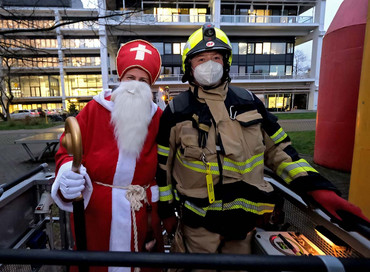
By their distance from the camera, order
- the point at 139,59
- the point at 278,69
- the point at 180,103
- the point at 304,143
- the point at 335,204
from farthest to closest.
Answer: the point at 278,69, the point at 304,143, the point at 139,59, the point at 180,103, the point at 335,204

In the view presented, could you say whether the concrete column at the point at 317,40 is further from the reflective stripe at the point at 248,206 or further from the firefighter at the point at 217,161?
the reflective stripe at the point at 248,206

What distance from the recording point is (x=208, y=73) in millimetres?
1589

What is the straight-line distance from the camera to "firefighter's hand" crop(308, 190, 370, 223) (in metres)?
1.16

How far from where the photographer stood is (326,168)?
591 centimetres

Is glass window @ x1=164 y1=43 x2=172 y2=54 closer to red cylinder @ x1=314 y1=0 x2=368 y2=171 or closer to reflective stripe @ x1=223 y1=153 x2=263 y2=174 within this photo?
red cylinder @ x1=314 y1=0 x2=368 y2=171

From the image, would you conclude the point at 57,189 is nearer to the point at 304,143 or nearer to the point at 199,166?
the point at 199,166

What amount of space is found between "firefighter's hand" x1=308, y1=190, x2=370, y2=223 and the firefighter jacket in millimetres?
61

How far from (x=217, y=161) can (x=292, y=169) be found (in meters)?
0.51

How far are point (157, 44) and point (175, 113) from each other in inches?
1137

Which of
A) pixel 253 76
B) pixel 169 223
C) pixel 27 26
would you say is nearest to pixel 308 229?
pixel 169 223

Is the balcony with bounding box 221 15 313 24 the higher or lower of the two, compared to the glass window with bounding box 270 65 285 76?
higher

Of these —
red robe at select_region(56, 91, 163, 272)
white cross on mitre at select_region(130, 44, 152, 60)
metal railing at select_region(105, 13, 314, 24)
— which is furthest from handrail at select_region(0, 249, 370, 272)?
metal railing at select_region(105, 13, 314, 24)

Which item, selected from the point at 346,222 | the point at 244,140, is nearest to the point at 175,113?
the point at 244,140

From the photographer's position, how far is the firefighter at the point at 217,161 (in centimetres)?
149
